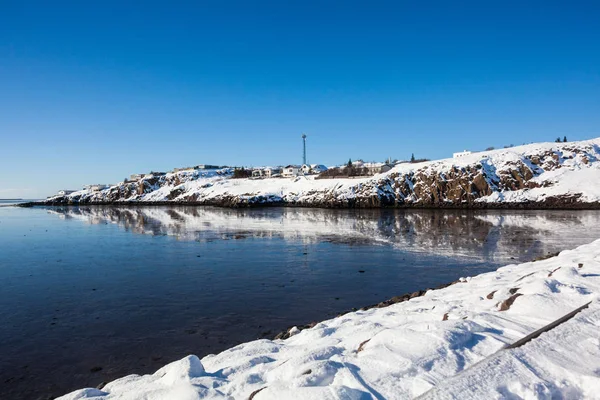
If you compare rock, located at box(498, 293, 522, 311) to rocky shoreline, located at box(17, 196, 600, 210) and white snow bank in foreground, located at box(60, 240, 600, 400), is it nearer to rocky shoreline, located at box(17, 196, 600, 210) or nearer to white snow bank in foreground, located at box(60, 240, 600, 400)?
white snow bank in foreground, located at box(60, 240, 600, 400)

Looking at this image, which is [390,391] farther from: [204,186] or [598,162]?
[204,186]

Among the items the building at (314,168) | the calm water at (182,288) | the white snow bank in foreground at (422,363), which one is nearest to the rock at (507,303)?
the white snow bank in foreground at (422,363)

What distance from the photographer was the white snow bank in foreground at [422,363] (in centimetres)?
400

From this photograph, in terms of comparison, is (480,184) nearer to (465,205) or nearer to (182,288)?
(465,205)

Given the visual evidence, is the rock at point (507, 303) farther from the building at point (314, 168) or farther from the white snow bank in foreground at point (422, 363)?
the building at point (314, 168)

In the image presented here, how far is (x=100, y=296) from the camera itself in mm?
13484

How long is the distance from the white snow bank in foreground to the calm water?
263 cm

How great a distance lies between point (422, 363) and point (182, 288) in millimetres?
11466

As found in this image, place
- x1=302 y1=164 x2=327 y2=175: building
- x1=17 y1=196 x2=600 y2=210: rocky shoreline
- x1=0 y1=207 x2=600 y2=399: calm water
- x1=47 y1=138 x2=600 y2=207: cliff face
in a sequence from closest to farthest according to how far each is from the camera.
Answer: x1=0 y1=207 x2=600 y2=399: calm water
x1=17 y1=196 x2=600 y2=210: rocky shoreline
x1=47 y1=138 x2=600 y2=207: cliff face
x1=302 y1=164 x2=327 y2=175: building

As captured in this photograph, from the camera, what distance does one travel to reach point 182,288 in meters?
14.3

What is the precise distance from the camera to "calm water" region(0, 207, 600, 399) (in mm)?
8594

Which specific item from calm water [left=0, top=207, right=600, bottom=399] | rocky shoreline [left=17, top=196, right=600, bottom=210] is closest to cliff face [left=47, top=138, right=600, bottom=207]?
rocky shoreline [left=17, top=196, right=600, bottom=210]

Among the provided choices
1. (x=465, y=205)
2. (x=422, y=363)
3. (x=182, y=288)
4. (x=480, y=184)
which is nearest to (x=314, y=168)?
(x=480, y=184)

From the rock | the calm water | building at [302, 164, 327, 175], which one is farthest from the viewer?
building at [302, 164, 327, 175]
